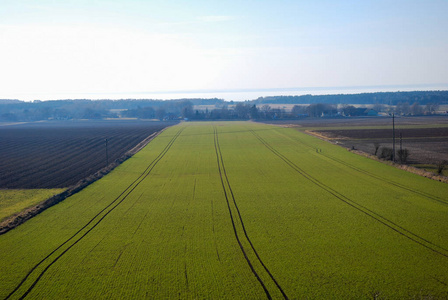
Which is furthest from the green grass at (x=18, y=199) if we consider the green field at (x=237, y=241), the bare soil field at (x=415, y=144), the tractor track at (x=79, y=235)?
the bare soil field at (x=415, y=144)

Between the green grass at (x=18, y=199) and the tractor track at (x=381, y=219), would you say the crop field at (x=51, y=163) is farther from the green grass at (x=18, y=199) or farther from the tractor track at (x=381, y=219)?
the tractor track at (x=381, y=219)

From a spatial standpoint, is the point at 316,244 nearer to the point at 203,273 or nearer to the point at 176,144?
the point at 203,273

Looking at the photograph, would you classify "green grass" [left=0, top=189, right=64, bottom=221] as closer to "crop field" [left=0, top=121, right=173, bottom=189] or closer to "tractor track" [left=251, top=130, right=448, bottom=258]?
"crop field" [left=0, top=121, right=173, bottom=189]

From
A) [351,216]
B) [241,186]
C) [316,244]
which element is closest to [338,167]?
[241,186]

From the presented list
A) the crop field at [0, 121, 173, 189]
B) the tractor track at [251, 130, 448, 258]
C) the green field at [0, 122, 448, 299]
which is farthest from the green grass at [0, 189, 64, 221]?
the tractor track at [251, 130, 448, 258]

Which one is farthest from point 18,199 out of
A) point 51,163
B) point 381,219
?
point 381,219

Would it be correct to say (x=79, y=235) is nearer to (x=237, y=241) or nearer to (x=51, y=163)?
(x=237, y=241)
